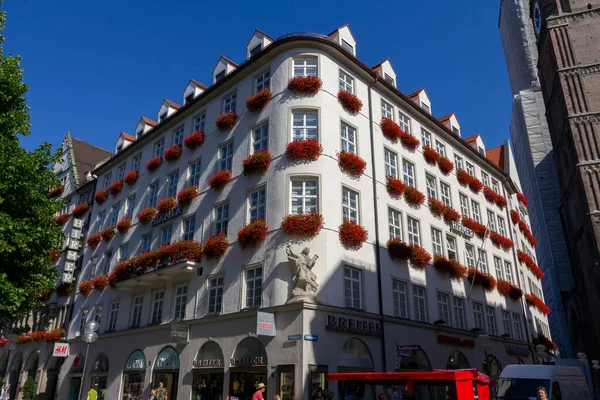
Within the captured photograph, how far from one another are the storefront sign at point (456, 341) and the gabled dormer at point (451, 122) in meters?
15.5

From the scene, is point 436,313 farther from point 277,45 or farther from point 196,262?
point 277,45

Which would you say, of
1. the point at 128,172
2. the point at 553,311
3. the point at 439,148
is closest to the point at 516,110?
the point at 553,311

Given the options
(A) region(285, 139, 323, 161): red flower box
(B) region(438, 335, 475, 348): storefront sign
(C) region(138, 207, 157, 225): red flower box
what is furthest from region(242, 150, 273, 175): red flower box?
(B) region(438, 335, 475, 348): storefront sign

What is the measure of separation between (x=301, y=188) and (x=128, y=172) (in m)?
18.0

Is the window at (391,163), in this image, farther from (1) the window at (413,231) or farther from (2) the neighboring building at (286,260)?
(1) the window at (413,231)

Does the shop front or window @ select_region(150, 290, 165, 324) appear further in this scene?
window @ select_region(150, 290, 165, 324)

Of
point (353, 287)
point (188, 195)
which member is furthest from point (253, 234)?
point (188, 195)

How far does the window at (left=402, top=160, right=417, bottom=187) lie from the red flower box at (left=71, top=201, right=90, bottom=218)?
82.8 feet

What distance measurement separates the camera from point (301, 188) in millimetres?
22203

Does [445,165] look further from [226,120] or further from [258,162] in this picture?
[226,120]

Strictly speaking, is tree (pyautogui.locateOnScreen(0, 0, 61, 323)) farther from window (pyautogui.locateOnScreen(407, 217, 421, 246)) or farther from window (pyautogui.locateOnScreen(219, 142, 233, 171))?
window (pyautogui.locateOnScreen(407, 217, 421, 246))

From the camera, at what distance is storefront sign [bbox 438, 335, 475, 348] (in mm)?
25375

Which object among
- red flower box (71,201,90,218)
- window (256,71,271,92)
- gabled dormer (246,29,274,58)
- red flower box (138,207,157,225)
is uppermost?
gabled dormer (246,29,274,58)

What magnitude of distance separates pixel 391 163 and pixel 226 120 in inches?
368
